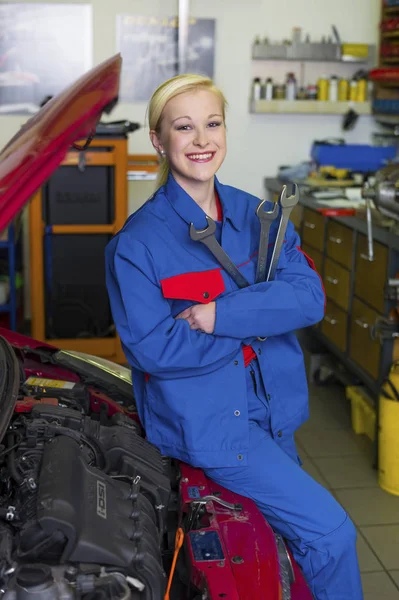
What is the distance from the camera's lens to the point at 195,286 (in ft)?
5.88

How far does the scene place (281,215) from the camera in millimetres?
1882

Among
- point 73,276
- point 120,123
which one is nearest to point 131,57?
point 120,123

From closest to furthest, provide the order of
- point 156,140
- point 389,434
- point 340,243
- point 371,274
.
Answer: point 156,140 → point 389,434 → point 371,274 → point 340,243

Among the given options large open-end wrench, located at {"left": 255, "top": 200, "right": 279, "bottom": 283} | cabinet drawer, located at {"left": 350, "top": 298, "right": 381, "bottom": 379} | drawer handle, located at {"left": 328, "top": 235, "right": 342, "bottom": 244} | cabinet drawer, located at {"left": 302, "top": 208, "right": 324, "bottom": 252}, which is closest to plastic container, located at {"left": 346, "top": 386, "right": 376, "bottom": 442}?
cabinet drawer, located at {"left": 350, "top": 298, "right": 381, "bottom": 379}

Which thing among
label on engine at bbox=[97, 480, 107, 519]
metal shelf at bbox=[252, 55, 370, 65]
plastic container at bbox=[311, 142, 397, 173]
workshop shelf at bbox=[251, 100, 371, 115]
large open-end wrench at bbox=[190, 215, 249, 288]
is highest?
metal shelf at bbox=[252, 55, 370, 65]

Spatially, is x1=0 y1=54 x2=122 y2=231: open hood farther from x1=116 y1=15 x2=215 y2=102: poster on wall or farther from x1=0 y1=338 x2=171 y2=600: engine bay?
x1=116 y1=15 x2=215 y2=102: poster on wall

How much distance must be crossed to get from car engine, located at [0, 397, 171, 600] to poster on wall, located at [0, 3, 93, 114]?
12.6 feet

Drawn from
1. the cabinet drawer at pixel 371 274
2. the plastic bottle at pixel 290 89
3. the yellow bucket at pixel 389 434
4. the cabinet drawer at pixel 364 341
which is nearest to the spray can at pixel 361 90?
the plastic bottle at pixel 290 89

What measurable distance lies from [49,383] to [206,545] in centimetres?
73

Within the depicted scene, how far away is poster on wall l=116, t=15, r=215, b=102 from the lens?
514cm

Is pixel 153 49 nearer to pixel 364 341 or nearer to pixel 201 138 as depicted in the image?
pixel 364 341

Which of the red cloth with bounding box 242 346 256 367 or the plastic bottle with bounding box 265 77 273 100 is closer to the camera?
the red cloth with bounding box 242 346 256 367

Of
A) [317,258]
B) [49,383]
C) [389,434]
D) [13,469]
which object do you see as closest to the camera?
[13,469]

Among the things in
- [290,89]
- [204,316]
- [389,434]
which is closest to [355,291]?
[389,434]
